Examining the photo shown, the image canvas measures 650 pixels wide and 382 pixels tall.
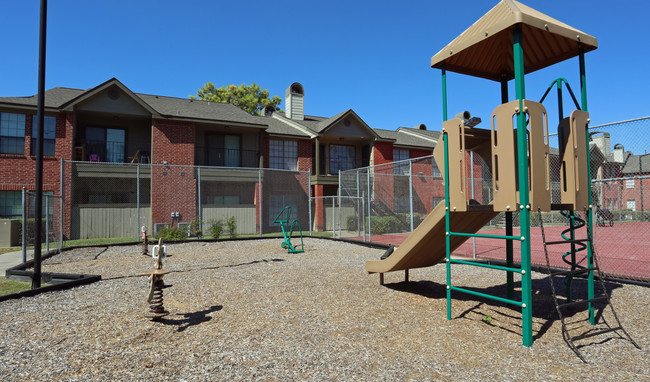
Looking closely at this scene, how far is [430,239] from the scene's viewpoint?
17.2 ft

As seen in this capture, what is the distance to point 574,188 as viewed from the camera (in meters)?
4.36

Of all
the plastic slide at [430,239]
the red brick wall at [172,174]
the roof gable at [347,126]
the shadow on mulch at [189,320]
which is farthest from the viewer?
the roof gable at [347,126]

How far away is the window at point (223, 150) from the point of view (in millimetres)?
19891

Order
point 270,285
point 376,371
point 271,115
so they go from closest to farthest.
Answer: point 376,371 < point 270,285 < point 271,115

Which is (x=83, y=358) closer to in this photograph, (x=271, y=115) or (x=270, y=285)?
(x=270, y=285)

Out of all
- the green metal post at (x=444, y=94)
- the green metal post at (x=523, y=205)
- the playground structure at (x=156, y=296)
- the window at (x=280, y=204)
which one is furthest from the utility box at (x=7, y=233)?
the green metal post at (x=523, y=205)

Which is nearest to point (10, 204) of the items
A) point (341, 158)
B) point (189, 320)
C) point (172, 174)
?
point (172, 174)

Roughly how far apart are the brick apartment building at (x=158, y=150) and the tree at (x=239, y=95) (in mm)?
11305

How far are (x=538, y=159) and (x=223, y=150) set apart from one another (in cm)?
1821

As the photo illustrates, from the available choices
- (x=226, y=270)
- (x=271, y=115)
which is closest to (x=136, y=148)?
(x=271, y=115)

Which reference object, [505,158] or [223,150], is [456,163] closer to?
[505,158]

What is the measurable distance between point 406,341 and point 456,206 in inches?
71.6

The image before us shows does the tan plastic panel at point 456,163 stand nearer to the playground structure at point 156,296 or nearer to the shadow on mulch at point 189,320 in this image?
the shadow on mulch at point 189,320

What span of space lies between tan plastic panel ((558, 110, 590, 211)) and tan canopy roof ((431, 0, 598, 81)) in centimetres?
101
